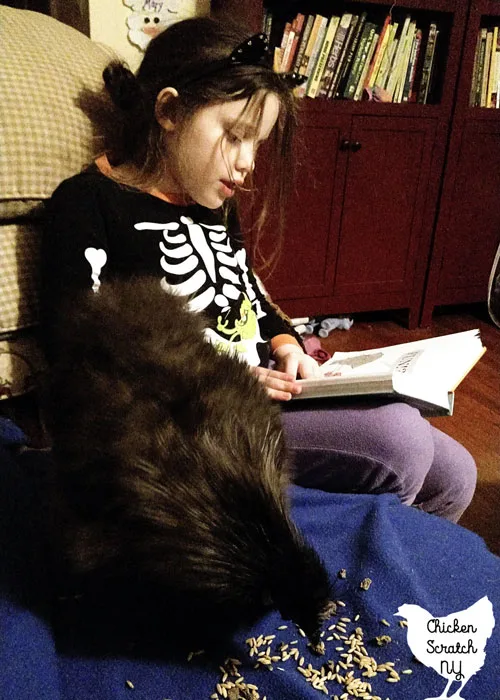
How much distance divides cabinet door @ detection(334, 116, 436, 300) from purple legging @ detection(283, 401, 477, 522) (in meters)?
1.24

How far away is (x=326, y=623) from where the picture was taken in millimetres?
723

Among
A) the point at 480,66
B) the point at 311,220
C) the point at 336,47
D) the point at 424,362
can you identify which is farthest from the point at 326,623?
the point at 480,66

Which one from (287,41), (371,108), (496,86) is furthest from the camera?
(496,86)

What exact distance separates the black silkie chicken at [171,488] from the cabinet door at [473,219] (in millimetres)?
1833

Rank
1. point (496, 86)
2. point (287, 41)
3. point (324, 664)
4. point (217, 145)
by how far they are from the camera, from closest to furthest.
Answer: point (324, 664), point (217, 145), point (287, 41), point (496, 86)

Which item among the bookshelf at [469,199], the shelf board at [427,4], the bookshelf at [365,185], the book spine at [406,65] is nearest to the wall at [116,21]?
the bookshelf at [365,185]

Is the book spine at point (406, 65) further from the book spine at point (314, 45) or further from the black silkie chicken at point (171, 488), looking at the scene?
the black silkie chicken at point (171, 488)

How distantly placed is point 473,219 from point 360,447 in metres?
1.66

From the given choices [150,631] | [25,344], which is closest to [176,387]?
[150,631]

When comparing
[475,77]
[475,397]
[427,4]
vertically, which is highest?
[427,4]

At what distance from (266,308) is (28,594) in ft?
2.27

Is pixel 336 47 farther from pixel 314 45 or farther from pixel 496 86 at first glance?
pixel 496 86

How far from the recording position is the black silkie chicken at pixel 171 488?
0.55m

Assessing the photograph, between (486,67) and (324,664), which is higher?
(486,67)
